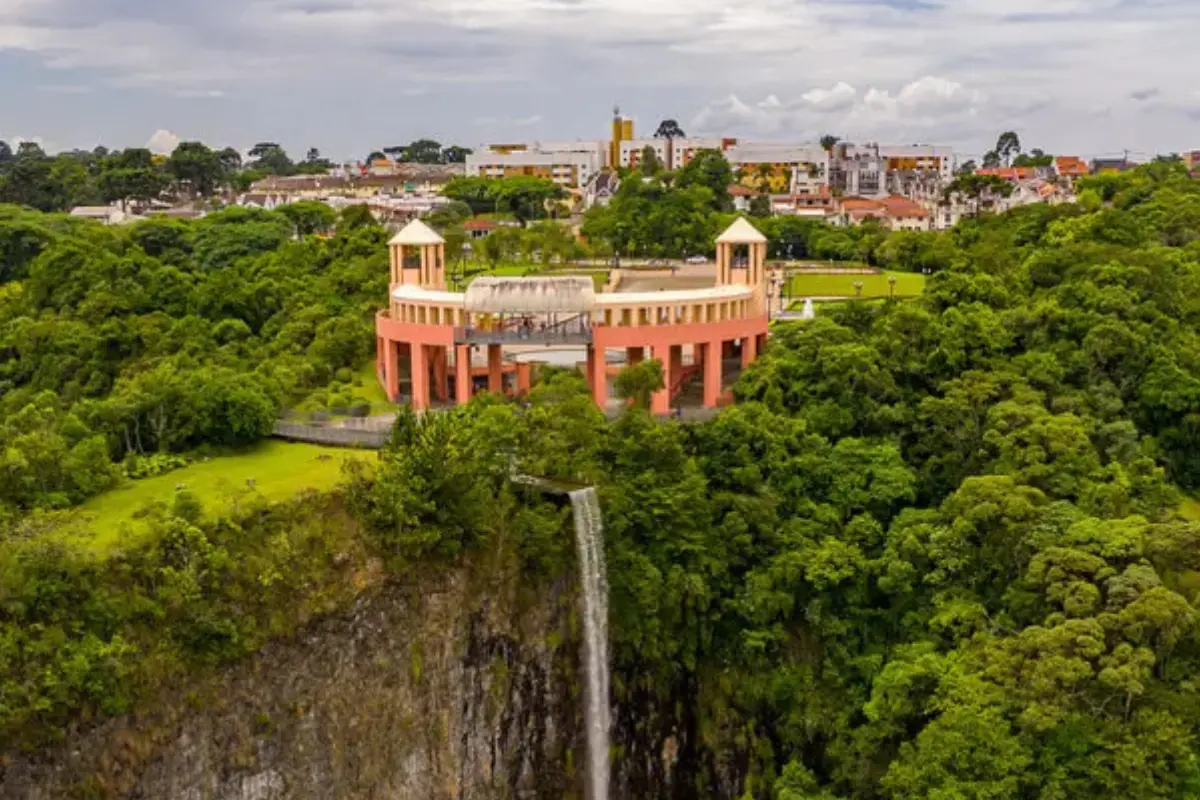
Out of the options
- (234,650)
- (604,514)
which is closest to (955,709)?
(604,514)

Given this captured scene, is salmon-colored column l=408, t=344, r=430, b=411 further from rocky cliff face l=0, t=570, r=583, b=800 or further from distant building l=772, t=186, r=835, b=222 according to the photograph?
distant building l=772, t=186, r=835, b=222

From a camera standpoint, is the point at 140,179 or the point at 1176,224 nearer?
the point at 1176,224

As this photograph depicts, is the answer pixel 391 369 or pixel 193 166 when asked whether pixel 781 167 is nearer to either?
pixel 193 166

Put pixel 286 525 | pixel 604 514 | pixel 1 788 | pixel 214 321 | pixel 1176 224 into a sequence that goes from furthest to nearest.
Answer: pixel 1176 224 → pixel 214 321 → pixel 604 514 → pixel 286 525 → pixel 1 788

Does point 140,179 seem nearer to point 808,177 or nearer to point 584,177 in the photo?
point 584,177

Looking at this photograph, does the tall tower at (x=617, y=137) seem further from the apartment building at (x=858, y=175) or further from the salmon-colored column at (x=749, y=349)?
the salmon-colored column at (x=749, y=349)
